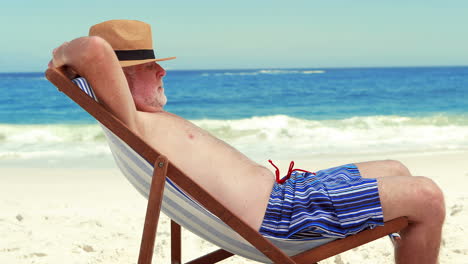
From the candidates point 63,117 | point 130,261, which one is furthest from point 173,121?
point 63,117

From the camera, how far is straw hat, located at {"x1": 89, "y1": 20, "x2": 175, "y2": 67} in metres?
2.16

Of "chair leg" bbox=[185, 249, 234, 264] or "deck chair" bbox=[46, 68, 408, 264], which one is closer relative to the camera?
"deck chair" bbox=[46, 68, 408, 264]

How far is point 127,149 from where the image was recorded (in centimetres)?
184

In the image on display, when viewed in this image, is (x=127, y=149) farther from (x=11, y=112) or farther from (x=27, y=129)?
(x=11, y=112)

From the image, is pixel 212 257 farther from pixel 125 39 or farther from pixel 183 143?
pixel 125 39

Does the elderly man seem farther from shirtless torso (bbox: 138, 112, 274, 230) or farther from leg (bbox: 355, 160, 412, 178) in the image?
leg (bbox: 355, 160, 412, 178)

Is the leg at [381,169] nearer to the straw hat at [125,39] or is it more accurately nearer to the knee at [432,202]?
the knee at [432,202]

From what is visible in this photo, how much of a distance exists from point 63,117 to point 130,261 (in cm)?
1278

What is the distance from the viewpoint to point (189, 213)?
6.60 ft

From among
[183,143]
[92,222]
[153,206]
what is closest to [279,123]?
[92,222]

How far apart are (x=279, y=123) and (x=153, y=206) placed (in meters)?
11.3

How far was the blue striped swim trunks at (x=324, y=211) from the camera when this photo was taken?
2.02 m

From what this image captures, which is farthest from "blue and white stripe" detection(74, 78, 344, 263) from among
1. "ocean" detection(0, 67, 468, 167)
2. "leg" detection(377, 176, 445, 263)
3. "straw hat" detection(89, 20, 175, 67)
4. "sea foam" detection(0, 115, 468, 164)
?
"sea foam" detection(0, 115, 468, 164)

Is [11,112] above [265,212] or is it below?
below
